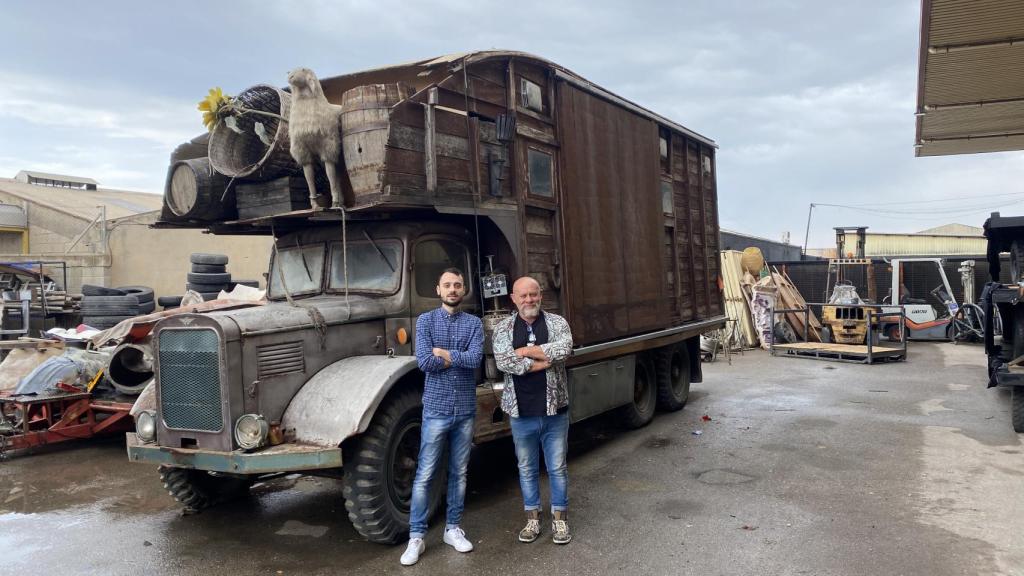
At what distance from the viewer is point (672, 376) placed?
392 inches

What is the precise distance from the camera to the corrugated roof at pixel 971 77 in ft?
26.5

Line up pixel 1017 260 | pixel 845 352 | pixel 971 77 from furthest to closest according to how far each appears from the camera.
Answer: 1. pixel 845 352
2. pixel 971 77
3. pixel 1017 260

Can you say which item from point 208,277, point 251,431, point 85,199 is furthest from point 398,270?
point 85,199

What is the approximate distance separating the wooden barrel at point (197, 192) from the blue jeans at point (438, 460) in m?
3.02

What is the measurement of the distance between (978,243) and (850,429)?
37.7 m

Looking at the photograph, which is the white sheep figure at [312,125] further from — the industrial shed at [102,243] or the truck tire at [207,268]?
the industrial shed at [102,243]

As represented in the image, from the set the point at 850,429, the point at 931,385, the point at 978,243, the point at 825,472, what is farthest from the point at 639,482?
the point at 978,243

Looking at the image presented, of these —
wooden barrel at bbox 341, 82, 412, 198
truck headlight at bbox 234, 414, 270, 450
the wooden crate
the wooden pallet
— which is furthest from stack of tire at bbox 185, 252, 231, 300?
the wooden pallet

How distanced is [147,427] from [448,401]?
88.9 inches

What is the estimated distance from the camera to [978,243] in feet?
127

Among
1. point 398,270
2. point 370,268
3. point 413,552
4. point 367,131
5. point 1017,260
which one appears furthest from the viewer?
point 1017,260

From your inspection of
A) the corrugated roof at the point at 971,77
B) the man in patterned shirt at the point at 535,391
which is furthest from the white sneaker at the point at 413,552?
the corrugated roof at the point at 971,77

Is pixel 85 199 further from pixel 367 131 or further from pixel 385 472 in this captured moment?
pixel 385 472

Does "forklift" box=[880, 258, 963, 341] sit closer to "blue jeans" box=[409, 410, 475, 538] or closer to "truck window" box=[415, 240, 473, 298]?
"truck window" box=[415, 240, 473, 298]
